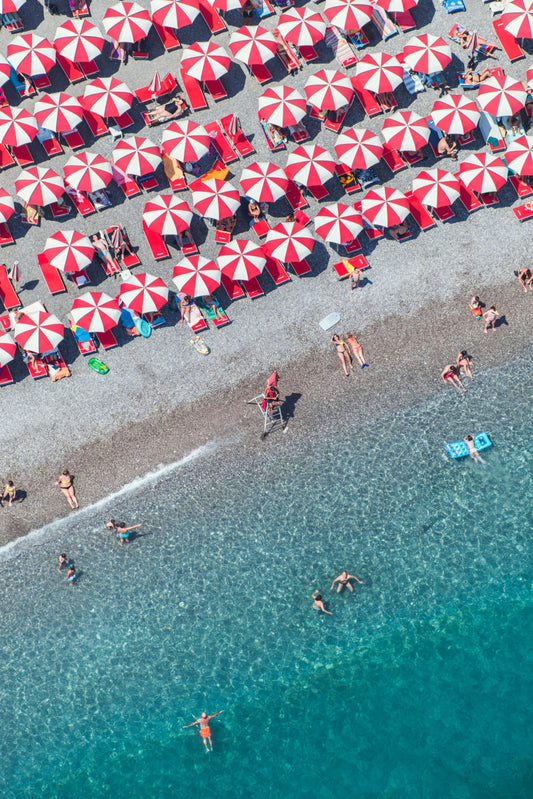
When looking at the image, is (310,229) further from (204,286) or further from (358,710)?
(358,710)

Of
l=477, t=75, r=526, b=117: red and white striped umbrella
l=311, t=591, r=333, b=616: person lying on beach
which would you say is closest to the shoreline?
l=311, t=591, r=333, b=616: person lying on beach

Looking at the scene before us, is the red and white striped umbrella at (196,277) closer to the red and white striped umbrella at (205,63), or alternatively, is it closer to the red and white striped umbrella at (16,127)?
the red and white striped umbrella at (205,63)

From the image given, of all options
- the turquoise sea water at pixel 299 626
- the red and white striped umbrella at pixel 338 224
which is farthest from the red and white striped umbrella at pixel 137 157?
the turquoise sea water at pixel 299 626

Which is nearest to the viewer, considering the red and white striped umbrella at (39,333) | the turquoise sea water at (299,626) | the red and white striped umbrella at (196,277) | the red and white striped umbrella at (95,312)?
the turquoise sea water at (299,626)

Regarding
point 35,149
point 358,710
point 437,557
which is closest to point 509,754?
point 358,710

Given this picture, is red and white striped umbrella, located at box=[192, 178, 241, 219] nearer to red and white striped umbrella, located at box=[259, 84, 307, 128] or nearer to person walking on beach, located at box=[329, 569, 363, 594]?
red and white striped umbrella, located at box=[259, 84, 307, 128]

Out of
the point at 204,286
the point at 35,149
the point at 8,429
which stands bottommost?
the point at 8,429
